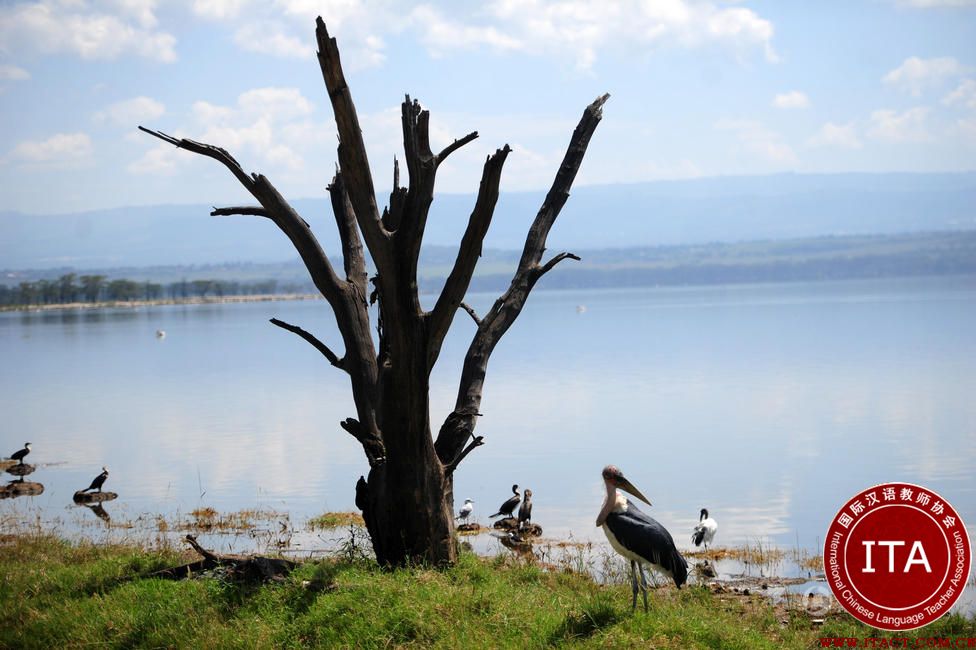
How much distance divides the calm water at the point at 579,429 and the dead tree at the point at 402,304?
689cm

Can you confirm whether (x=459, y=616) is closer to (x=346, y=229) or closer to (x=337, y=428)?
(x=346, y=229)

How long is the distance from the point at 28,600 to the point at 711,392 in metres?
30.4

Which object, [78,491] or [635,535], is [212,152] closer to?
[635,535]

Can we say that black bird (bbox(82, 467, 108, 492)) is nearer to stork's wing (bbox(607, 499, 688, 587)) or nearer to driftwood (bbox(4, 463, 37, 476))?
driftwood (bbox(4, 463, 37, 476))

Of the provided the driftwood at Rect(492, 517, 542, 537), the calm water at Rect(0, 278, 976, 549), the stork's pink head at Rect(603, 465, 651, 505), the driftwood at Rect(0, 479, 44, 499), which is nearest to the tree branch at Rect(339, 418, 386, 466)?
the stork's pink head at Rect(603, 465, 651, 505)

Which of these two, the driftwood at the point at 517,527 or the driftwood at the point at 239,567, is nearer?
the driftwood at the point at 239,567

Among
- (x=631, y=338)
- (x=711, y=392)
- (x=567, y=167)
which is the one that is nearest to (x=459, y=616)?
(x=567, y=167)

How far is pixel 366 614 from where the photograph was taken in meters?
8.77

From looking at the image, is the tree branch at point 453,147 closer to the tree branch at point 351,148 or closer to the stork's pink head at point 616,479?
the tree branch at point 351,148

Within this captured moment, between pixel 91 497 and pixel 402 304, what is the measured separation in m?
13.8

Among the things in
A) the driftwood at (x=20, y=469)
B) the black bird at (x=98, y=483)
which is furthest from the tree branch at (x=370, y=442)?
the driftwood at (x=20, y=469)

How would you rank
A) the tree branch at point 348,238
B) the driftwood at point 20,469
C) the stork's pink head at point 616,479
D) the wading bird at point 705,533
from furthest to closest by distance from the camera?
the driftwood at point 20,469, the wading bird at point 705,533, the tree branch at point 348,238, the stork's pink head at point 616,479

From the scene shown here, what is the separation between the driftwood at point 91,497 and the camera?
20984 millimetres

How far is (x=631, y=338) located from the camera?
72.9 meters
